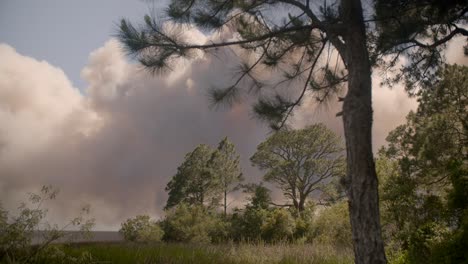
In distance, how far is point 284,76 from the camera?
639cm

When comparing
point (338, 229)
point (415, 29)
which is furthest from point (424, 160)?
point (415, 29)

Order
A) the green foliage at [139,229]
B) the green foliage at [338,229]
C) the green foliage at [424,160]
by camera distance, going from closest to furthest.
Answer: the green foliage at [424,160], the green foliage at [338,229], the green foliage at [139,229]

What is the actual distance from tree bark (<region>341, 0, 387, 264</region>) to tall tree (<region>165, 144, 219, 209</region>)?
17.4 metres

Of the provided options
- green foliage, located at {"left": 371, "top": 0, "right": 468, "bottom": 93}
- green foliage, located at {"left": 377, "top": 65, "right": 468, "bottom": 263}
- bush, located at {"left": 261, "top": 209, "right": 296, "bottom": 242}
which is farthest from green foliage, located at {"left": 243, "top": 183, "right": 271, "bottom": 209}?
green foliage, located at {"left": 371, "top": 0, "right": 468, "bottom": 93}

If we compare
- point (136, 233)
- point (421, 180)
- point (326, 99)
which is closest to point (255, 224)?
point (136, 233)

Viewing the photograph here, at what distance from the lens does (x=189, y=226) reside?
15742 millimetres

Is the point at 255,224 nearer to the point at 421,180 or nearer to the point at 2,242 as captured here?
the point at 421,180

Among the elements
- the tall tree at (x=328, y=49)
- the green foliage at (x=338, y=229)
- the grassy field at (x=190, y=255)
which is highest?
the tall tree at (x=328, y=49)

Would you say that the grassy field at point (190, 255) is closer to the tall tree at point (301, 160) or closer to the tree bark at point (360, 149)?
the tree bark at point (360, 149)

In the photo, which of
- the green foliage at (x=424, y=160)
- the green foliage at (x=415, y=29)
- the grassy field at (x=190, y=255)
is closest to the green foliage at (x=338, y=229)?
the green foliage at (x=424, y=160)

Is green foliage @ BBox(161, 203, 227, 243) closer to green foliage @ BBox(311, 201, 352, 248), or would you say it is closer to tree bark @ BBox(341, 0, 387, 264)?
green foliage @ BBox(311, 201, 352, 248)

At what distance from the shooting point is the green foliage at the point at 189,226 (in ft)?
50.0

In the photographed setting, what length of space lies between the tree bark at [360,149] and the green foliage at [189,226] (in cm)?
1140

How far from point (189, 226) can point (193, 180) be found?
5941 millimetres
